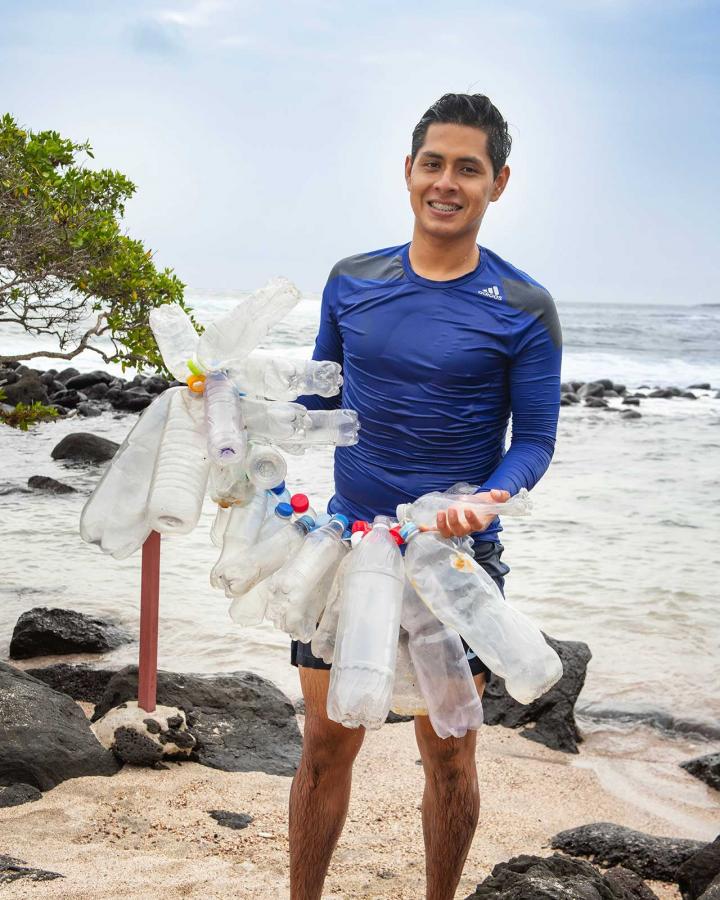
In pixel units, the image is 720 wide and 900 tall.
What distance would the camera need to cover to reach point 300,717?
5484mm

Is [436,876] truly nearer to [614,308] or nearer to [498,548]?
[498,548]

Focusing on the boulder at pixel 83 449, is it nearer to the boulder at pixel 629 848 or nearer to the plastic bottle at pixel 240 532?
the boulder at pixel 629 848

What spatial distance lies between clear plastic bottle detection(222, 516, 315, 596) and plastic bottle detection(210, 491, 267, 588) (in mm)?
13

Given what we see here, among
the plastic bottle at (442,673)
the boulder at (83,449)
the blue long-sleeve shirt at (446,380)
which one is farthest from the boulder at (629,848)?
the boulder at (83,449)

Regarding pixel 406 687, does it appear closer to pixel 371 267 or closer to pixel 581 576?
pixel 371 267

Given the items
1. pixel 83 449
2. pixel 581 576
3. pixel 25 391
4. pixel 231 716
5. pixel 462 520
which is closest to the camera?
pixel 462 520

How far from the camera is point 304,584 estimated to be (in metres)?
2.61

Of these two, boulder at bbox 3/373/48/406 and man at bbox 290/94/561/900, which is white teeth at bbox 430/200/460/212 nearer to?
man at bbox 290/94/561/900

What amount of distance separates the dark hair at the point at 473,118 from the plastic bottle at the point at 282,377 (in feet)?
2.12

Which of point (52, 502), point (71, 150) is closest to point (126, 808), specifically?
Answer: point (71, 150)

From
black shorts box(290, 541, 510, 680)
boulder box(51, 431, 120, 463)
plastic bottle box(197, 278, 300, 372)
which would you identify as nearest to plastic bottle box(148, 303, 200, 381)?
plastic bottle box(197, 278, 300, 372)

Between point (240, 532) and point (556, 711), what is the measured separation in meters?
3.17

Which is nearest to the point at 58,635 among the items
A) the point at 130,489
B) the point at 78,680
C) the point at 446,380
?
the point at 78,680

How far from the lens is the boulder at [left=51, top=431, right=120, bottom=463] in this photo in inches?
517
